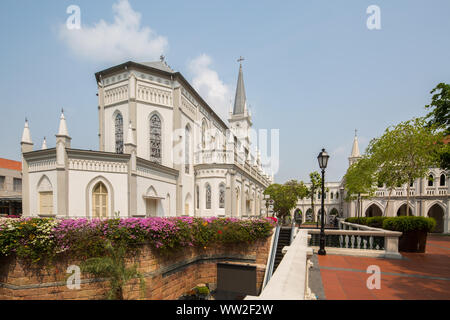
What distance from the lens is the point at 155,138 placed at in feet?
67.2

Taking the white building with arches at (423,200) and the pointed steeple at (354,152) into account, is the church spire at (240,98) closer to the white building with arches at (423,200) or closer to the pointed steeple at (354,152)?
the pointed steeple at (354,152)

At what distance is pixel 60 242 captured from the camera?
841 centimetres

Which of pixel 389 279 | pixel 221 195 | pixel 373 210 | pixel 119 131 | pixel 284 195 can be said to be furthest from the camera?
pixel 373 210

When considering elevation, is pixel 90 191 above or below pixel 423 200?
above

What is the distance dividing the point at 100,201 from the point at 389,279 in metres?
15.5

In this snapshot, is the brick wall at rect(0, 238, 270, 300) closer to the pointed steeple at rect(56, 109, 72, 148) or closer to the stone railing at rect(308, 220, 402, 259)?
the stone railing at rect(308, 220, 402, 259)

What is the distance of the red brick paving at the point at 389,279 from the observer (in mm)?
5029

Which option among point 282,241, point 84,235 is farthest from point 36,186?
point 282,241

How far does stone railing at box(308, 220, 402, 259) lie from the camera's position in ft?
29.9

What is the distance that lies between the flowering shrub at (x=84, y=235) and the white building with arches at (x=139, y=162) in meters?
4.52

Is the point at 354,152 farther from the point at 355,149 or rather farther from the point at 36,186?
the point at 36,186
